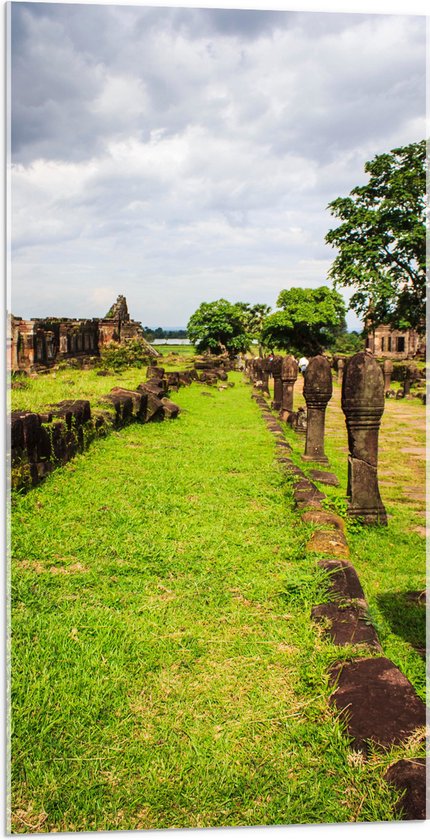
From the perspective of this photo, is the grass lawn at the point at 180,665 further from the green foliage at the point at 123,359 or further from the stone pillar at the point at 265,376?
the green foliage at the point at 123,359

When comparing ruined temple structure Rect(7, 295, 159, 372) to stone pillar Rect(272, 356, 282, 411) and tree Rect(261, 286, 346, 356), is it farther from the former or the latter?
tree Rect(261, 286, 346, 356)

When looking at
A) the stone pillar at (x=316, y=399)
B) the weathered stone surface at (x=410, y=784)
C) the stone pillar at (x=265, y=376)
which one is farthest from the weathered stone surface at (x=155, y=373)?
the weathered stone surface at (x=410, y=784)

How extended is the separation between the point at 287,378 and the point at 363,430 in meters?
6.26

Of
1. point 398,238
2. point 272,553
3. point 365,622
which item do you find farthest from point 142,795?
point 398,238

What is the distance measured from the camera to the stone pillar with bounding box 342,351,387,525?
4324 mm

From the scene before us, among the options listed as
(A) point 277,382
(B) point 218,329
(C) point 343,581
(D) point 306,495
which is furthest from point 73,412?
(B) point 218,329

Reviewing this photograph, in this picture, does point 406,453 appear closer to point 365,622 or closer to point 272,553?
point 272,553

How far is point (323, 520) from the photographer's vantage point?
13.2 feet

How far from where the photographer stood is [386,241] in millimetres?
19484

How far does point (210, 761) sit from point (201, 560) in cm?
165

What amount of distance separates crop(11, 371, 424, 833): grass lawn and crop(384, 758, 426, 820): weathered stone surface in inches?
1.5

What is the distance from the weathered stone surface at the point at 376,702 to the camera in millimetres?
1843

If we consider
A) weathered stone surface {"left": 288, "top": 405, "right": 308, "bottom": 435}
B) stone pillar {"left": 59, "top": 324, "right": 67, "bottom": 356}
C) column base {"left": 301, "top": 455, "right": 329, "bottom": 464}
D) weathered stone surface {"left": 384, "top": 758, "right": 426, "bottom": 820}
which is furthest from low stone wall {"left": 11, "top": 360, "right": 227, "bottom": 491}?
stone pillar {"left": 59, "top": 324, "right": 67, "bottom": 356}

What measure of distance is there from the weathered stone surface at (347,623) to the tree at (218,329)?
47.3 meters
